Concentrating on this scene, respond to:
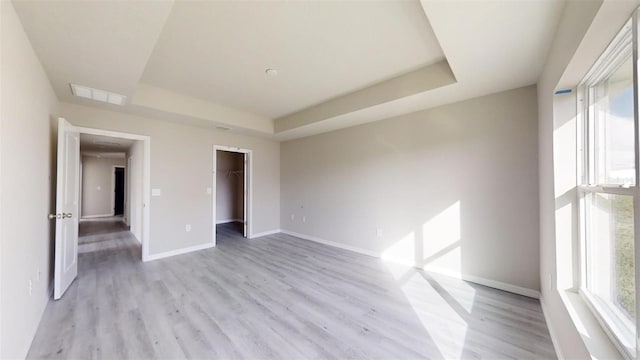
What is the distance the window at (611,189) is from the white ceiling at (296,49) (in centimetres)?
52

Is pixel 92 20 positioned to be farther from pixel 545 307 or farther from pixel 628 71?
pixel 545 307

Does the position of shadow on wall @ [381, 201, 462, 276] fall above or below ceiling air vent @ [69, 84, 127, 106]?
below

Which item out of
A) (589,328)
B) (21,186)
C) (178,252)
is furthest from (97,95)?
(589,328)

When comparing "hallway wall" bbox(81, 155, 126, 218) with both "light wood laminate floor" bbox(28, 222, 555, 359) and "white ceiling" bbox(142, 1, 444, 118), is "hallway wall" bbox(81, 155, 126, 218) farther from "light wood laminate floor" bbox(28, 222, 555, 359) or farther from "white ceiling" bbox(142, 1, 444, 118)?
"white ceiling" bbox(142, 1, 444, 118)

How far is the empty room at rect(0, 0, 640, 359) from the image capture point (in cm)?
142

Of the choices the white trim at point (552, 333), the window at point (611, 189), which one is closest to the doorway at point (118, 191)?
the white trim at point (552, 333)

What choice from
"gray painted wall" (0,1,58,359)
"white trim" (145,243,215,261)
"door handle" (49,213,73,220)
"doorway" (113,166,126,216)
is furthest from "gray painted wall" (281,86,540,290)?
"doorway" (113,166,126,216)

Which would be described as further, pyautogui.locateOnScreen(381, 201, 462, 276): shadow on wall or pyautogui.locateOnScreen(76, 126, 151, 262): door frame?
pyautogui.locateOnScreen(76, 126, 151, 262): door frame

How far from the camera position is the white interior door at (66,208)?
245cm

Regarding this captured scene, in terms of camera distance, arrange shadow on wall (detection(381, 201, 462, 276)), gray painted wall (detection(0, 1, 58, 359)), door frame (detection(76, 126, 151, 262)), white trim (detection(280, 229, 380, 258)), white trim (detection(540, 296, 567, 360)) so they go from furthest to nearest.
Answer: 1. white trim (detection(280, 229, 380, 258))
2. door frame (detection(76, 126, 151, 262))
3. shadow on wall (detection(381, 201, 462, 276))
4. white trim (detection(540, 296, 567, 360))
5. gray painted wall (detection(0, 1, 58, 359))

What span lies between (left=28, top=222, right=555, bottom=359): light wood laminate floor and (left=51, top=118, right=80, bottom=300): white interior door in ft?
0.67

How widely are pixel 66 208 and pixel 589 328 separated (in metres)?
4.64

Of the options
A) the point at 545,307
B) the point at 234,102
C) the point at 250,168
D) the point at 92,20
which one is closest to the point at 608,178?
the point at 545,307

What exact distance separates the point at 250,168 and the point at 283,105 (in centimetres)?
188
